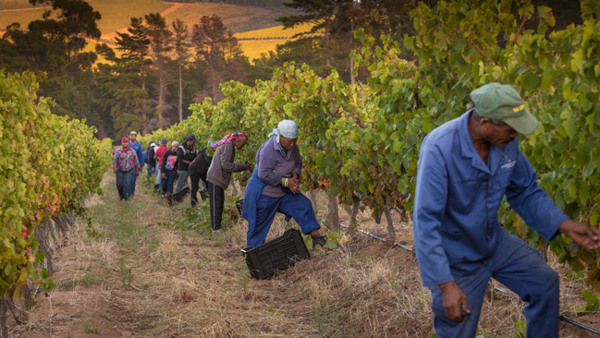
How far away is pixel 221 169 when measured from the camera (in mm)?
9586

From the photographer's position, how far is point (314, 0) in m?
34.0

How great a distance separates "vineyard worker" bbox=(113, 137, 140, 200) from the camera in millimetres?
14922

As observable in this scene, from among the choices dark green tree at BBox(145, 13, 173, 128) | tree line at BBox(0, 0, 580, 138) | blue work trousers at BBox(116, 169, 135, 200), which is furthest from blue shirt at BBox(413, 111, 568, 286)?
dark green tree at BBox(145, 13, 173, 128)

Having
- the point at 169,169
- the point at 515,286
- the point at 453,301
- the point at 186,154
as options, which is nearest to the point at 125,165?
the point at 169,169

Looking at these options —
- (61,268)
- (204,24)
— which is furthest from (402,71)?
(204,24)

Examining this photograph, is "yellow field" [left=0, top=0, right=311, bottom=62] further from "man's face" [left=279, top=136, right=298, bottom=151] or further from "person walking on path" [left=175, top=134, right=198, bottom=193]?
"man's face" [left=279, top=136, right=298, bottom=151]

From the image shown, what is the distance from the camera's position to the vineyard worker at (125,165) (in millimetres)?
14922

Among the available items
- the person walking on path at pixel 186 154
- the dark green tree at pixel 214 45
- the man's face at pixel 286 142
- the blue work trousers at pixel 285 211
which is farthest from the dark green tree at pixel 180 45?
the man's face at pixel 286 142

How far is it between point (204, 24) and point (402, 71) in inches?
2610

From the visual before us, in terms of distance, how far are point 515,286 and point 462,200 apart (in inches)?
21.8

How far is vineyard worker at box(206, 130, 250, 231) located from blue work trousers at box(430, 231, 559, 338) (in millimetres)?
6286

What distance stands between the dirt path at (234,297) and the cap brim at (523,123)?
156cm

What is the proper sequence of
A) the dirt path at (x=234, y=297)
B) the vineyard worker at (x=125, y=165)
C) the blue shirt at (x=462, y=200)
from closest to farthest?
the blue shirt at (x=462, y=200), the dirt path at (x=234, y=297), the vineyard worker at (x=125, y=165)

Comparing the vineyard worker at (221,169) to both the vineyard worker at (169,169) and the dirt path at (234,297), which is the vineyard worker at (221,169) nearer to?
the dirt path at (234,297)
